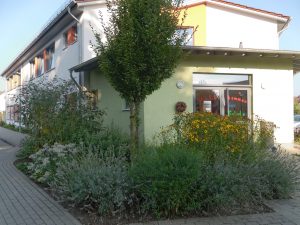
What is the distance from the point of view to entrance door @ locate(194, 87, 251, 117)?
1341 centimetres

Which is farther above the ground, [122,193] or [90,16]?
[90,16]

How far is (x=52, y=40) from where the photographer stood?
866 inches

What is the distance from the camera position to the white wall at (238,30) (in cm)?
1962

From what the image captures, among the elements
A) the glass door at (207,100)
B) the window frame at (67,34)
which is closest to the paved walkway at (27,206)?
the glass door at (207,100)

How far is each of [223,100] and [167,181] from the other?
833 cm

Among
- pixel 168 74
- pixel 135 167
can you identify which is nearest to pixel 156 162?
pixel 135 167

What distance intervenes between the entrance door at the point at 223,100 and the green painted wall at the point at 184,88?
0.52 m

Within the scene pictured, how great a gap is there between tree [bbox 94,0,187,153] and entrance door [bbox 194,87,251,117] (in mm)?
5514

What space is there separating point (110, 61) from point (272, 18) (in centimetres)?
1451

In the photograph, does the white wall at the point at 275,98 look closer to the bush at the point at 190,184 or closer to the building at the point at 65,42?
the building at the point at 65,42

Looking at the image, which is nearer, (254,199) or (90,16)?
(254,199)

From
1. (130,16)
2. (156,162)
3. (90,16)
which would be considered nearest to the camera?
(156,162)

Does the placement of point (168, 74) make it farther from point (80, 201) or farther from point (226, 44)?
point (226, 44)

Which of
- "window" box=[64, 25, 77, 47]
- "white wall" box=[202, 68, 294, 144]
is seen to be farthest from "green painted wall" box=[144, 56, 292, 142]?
"window" box=[64, 25, 77, 47]
